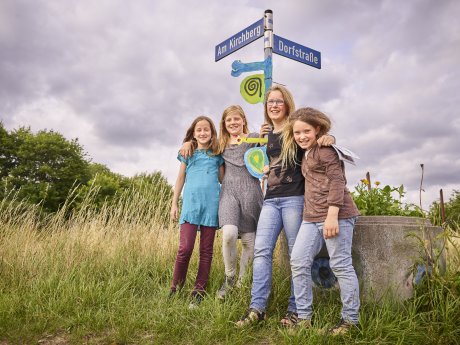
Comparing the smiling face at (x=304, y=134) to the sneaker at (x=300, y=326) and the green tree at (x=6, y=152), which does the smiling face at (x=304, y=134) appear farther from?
the green tree at (x=6, y=152)

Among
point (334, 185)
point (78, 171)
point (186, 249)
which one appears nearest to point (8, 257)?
point (186, 249)

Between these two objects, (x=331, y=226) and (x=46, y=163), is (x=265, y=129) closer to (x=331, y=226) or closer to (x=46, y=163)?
(x=331, y=226)

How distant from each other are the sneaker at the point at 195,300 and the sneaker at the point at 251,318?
541 mm

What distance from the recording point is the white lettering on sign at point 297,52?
4789 mm

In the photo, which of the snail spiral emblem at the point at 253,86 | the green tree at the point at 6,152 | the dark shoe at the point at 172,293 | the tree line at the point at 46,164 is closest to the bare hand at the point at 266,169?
the dark shoe at the point at 172,293

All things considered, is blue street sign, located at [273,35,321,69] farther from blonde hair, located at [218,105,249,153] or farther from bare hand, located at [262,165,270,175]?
bare hand, located at [262,165,270,175]

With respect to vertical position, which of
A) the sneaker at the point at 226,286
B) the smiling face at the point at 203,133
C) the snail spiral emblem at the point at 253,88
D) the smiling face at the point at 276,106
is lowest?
the sneaker at the point at 226,286

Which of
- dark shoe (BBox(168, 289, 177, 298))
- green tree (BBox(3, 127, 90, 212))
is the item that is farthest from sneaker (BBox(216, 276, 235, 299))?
green tree (BBox(3, 127, 90, 212))

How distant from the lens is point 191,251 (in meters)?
3.57

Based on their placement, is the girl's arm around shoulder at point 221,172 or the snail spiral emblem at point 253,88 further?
the snail spiral emblem at point 253,88

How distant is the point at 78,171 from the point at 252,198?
88.0 ft

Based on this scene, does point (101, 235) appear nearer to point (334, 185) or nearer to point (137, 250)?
point (137, 250)

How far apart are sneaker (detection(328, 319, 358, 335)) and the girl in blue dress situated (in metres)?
1.27

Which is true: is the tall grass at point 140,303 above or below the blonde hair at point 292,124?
below
